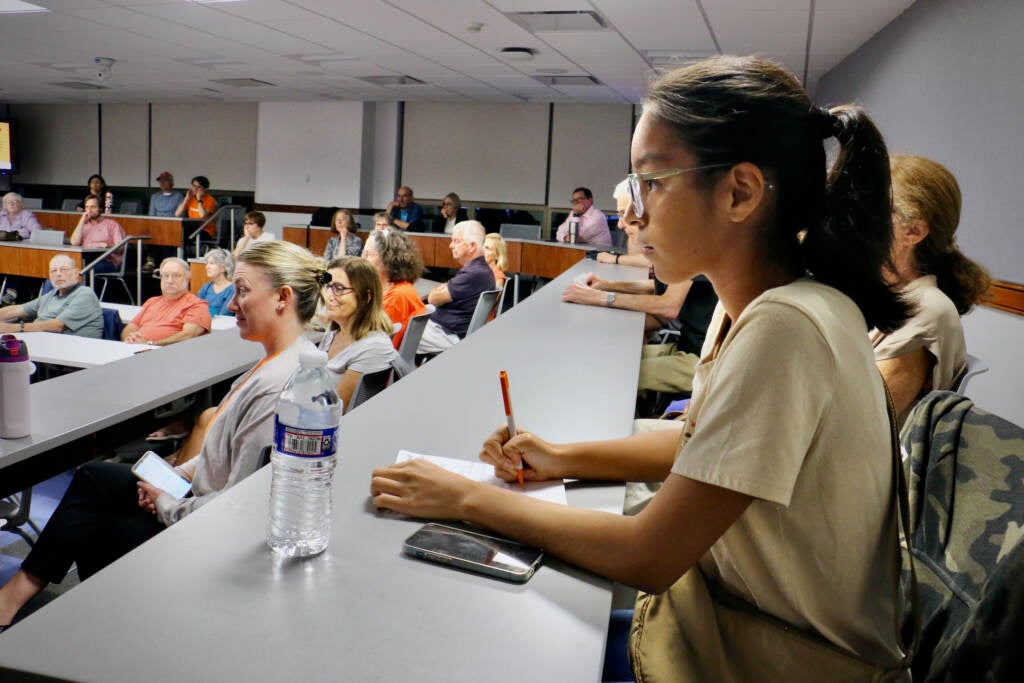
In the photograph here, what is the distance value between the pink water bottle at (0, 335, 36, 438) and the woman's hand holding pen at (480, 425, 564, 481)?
1.38 meters

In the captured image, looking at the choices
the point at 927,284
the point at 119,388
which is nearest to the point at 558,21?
the point at 119,388

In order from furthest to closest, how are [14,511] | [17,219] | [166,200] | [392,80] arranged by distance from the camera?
1. [166,200]
2. [17,219]
3. [392,80]
4. [14,511]

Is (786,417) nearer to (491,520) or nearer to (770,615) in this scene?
(770,615)

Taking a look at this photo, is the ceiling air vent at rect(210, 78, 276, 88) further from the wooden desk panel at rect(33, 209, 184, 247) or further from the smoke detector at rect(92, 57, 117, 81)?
the wooden desk panel at rect(33, 209, 184, 247)

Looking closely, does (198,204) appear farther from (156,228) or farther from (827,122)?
(827,122)

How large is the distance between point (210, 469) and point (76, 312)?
341 cm

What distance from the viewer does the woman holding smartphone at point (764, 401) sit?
795 mm

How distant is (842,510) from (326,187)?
1167 cm

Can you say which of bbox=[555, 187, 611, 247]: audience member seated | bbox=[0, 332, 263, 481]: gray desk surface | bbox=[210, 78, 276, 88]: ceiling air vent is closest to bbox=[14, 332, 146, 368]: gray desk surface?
bbox=[0, 332, 263, 481]: gray desk surface

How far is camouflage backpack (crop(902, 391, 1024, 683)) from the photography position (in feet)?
2.31

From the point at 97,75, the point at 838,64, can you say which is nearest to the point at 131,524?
the point at 838,64

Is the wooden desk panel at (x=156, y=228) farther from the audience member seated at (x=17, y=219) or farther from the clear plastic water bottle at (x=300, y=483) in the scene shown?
the clear plastic water bottle at (x=300, y=483)

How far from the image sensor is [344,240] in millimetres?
8352

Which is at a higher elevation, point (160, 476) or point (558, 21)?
point (558, 21)
